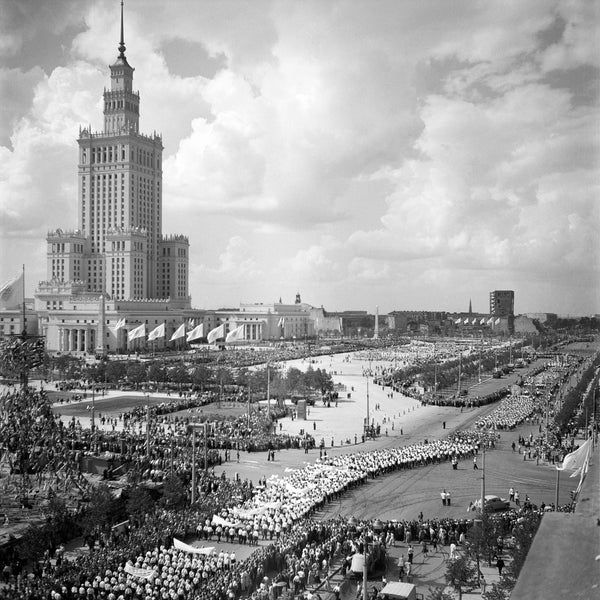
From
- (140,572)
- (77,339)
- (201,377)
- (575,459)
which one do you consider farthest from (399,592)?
(77,339)

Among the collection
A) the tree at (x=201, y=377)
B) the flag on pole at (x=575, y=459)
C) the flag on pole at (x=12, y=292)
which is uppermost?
the flag on pole at (x=12, y=292)

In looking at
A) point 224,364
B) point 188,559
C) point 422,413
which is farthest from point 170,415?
point 224,364

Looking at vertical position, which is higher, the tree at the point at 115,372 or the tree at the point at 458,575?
the tree at the point at 115,372

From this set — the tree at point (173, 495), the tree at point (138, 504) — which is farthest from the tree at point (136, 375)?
the tree at point (138, 504)

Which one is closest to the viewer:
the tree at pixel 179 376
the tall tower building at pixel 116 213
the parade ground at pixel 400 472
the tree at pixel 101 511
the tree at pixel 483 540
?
the tree at pixel 483 540

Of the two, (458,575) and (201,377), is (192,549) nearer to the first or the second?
(458,575)

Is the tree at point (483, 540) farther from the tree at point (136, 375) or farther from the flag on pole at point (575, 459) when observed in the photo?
the tree at point (136, 375)

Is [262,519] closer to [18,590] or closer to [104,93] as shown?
[18,590]
